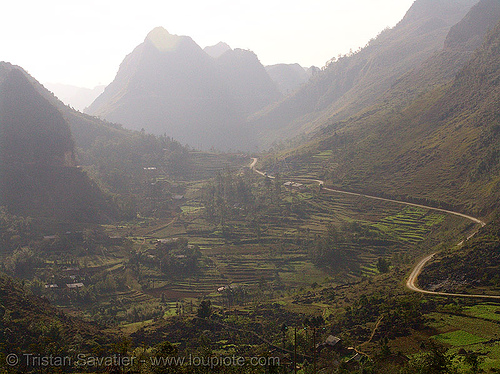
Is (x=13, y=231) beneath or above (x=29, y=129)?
beneath

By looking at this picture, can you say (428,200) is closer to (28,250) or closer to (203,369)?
(203,369)

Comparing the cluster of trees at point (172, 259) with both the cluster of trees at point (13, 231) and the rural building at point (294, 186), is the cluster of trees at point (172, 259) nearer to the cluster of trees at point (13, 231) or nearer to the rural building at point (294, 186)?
the cluster of trees at point (13, 231)

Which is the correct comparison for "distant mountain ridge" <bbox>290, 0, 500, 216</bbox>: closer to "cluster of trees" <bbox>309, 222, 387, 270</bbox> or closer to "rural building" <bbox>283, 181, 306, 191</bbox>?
"rural building" <bbox>283, 181, 306, 191</bbox>

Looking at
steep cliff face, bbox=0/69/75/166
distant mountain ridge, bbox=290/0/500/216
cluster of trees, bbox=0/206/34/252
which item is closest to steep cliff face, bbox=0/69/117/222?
steep cliff face, bbox=0/69/75/166

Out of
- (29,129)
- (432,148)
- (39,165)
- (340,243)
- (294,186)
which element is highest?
(29,129)

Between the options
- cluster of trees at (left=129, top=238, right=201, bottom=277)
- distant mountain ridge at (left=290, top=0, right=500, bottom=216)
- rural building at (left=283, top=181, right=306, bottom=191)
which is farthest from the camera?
rural building at (left=283, top=181, right=306, bottom=191)

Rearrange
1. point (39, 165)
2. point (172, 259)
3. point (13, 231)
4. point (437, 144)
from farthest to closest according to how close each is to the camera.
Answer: point (437, 144) → point (39, 165) → point (13, 231) → point (172, 259)

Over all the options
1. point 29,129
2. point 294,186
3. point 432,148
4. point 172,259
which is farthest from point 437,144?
point 29,129

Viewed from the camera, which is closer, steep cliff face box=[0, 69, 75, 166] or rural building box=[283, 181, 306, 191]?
steep cliff face box=[0, 69, 75, 166]

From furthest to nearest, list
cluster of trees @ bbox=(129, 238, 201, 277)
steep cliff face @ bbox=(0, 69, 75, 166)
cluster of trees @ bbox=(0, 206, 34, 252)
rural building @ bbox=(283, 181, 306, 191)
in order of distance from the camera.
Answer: rural building @ bbox=(283, 181, 306, 191), steep cliff face @ bbox=(0, 69, 75, 166), cluster of trees @ bbox=(129, 238, 201, 277), cluster of trees @ bbox=(0, 206, 34, 252)

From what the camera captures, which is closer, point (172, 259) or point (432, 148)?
point (172, 259)

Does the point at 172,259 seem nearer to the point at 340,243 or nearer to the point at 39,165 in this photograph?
the point at 340,243

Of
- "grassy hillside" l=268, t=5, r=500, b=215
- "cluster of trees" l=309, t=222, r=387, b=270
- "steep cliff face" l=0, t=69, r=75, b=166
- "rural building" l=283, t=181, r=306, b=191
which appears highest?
"steep cliff face" l=0, t=69, r=75, b=166

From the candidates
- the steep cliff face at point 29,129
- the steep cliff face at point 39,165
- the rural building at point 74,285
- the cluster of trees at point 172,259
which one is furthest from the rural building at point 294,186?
the rural building at point 74,285
